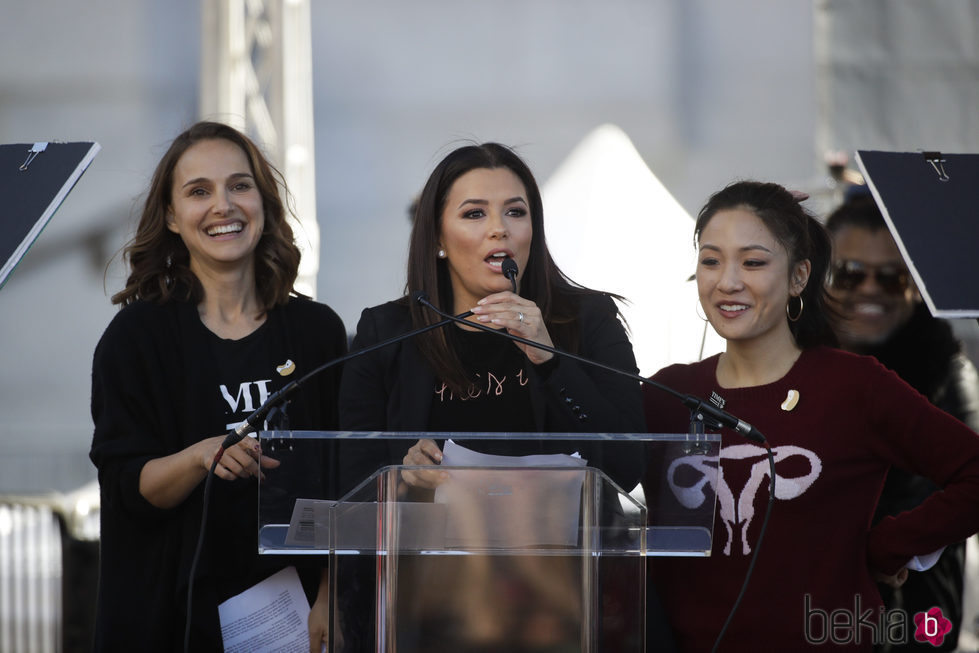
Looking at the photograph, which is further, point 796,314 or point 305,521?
point 796,314

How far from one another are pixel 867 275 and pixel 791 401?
83 centimetres

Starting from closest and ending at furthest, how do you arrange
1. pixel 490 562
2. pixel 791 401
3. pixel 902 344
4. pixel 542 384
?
pixel 490 562 < pixel 542 384 < pixel 791 401 < pixel 902 344

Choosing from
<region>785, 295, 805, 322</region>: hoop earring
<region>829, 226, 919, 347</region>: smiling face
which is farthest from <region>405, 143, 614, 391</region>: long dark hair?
<region>829, 226, 919, 347</region>: smiling face

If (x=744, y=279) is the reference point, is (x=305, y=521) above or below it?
below

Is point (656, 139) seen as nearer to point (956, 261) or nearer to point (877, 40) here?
point (877, 40)

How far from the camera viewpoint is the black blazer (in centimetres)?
178

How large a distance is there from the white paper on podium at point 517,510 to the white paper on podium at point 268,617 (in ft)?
2.24

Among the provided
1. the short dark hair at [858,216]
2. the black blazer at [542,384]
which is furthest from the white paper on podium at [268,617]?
the short dark hair at [858,216]

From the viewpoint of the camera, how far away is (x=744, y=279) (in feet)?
6.64

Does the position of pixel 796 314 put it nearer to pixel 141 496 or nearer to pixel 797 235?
pixel 797 235

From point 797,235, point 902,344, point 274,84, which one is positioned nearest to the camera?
point 797,235

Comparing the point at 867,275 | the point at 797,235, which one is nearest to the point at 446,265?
the point at 797,235

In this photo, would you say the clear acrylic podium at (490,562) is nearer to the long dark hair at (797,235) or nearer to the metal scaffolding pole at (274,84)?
the long dark hair at (797,235)

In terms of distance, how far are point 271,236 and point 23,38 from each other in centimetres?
439
